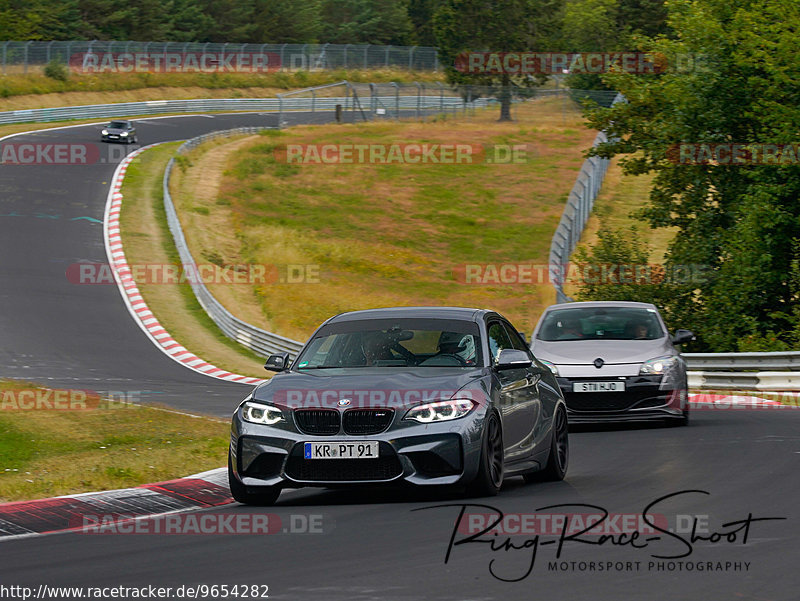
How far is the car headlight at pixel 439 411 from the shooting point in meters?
9.00

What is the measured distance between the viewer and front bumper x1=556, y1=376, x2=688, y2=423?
15.5m

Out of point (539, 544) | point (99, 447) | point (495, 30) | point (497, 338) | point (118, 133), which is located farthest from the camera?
point (495, 30)

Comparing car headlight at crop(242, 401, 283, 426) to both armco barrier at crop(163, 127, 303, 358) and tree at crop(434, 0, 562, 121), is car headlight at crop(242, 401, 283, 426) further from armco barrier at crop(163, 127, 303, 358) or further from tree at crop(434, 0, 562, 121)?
tree at crop(434, 0, 562, 121)

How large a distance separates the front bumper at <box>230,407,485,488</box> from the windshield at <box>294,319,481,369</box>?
1038mm

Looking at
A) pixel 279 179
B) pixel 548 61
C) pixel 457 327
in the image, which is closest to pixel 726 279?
pixel 457 327

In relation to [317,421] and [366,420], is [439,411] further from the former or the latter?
[317,421]

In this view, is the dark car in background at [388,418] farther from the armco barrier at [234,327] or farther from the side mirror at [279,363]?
the armco barrier at [234,327]

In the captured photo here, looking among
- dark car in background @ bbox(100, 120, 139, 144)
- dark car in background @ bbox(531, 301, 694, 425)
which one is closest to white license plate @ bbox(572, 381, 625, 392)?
dark car in background @ bbox(531, 301, 694, 425)

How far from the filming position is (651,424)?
16.7 meters

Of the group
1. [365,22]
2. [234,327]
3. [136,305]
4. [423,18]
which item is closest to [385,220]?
[136,305]

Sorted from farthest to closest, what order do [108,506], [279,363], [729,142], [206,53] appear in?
1. [206,53]
2. [729,142]
3. [279,363]
4. [108,506]

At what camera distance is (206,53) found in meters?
90.6

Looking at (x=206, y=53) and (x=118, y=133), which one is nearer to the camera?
(x=118, y=133)

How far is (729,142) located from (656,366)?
14.5 metres
